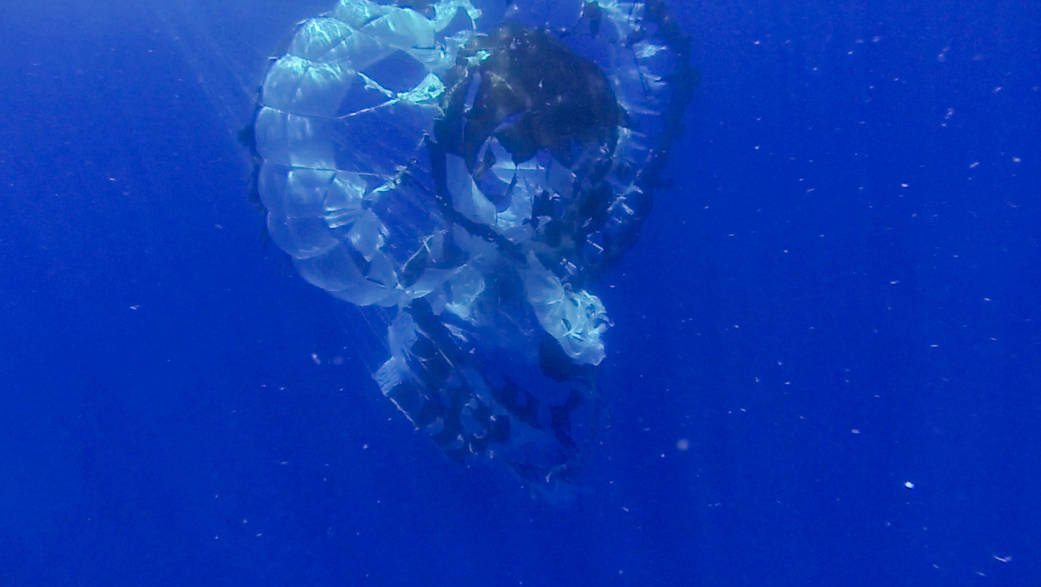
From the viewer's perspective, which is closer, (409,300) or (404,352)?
(409,300)

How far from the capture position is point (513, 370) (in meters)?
4.13

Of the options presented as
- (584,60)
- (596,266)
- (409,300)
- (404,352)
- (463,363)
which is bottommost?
(404,352)

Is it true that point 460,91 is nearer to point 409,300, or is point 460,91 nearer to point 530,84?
point 530,84

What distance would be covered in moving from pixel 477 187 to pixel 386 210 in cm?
46

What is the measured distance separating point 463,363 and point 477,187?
1226 mm

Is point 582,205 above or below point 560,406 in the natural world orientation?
above

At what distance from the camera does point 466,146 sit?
288cm

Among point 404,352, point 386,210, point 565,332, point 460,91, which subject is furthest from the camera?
point 404,352

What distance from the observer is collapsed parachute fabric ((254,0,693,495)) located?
2.96 m

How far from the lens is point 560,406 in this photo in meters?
4.28

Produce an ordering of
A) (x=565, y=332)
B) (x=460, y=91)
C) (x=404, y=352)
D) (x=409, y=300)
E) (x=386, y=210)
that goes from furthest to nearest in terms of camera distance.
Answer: (x=404, y=352) < (x=565, y=332) < (x=409, y=300) < (x=386, y=210) < (x=460, y=91)

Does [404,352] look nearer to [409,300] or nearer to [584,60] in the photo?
[409,300]

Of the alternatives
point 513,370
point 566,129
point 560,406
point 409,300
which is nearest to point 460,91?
point 566,129

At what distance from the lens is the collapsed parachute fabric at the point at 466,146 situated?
2.96m
